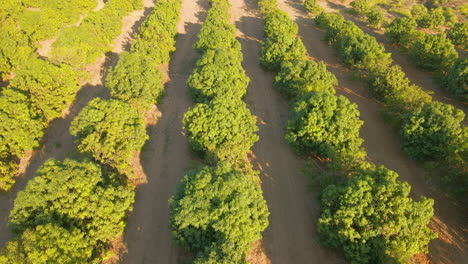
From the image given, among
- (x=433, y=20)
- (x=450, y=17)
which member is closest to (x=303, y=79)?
(x=433, y=20)

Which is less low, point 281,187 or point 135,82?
point 135,82

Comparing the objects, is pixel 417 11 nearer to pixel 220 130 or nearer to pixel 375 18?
pixel 375 18

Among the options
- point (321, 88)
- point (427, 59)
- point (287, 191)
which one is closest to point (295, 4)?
point (427, 59)

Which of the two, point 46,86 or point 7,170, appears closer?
point 7,170

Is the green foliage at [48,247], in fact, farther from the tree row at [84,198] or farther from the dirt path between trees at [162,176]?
the dirt path between trees at [162,176]

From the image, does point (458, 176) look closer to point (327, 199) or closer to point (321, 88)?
point (327, 199)

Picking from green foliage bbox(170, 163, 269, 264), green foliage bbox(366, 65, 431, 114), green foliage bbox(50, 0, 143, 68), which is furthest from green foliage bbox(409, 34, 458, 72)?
green foliage bbox(50, 0, 143, 68)
